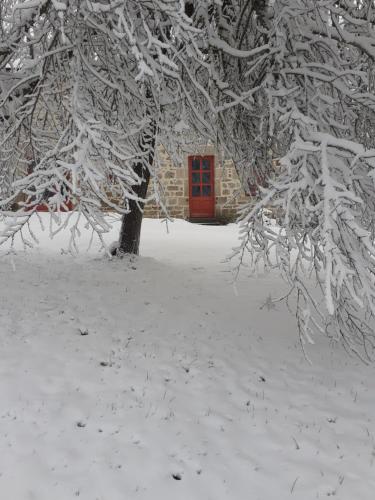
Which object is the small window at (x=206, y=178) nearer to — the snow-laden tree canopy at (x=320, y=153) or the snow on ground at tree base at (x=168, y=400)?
the snow on ground at tree base at (x=168, y=400)

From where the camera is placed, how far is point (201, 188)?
53.4 feet

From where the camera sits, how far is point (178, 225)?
47.7ft

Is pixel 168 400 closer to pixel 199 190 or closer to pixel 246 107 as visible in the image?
pixel 246 107

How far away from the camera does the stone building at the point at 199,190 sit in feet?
52.0

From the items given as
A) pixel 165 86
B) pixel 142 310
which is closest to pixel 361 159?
pixel 165 86

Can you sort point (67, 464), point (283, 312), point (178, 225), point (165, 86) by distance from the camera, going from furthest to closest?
point (178, 225)
point (283, 312)
point (165, 86)
point (67, 464)

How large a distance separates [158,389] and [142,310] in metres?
1.97

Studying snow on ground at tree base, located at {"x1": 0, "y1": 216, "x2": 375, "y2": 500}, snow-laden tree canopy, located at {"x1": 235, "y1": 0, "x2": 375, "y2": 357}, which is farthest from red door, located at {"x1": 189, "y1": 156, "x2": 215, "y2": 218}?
snow-laden tree canopy, located at {"x1": 235, "y1": 0, "x2": 375, "y2": 357}

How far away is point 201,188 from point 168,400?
40.8ft

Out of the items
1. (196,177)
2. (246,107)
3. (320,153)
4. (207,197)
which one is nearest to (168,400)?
(320,153)

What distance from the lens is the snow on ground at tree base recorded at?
347 centimetres

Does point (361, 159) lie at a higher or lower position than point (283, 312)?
higher

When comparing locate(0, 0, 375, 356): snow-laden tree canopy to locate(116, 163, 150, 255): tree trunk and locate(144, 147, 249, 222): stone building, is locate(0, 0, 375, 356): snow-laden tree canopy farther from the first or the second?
locate(144, 147, 249, 222): stone building

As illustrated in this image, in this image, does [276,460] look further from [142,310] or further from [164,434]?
[142,310]
